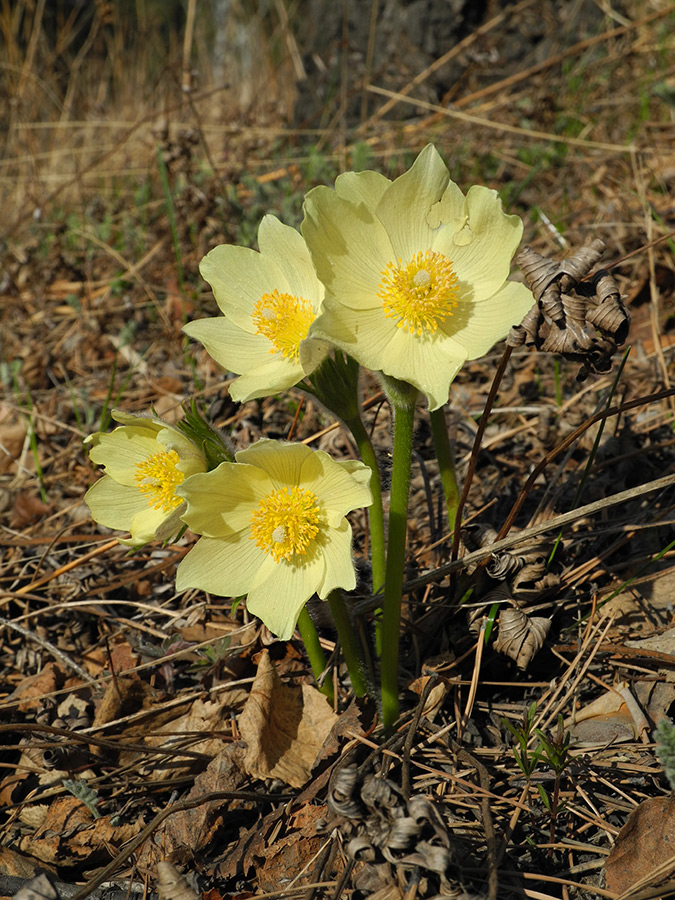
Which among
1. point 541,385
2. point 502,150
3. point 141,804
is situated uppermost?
point 502,150

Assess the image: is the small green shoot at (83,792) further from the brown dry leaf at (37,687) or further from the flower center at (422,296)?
the flower center at (422,296)

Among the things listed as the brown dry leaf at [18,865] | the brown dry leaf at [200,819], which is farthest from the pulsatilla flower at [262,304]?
the brown dry leaf at [18,865]

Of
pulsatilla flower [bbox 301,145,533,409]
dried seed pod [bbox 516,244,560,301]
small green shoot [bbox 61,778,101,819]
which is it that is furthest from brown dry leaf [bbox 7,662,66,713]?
dried seed pod [bbox 516,244,560,301]

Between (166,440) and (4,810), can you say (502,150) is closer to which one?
(166,440)

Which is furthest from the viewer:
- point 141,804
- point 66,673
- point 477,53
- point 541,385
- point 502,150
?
point 477,53

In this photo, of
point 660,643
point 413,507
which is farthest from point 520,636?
point 413,507

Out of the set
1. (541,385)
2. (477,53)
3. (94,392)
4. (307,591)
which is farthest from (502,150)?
(307,591)

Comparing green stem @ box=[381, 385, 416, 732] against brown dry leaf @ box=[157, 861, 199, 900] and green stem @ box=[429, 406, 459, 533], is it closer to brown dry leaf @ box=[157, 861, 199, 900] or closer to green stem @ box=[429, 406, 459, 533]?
green stem @ box=[429, 406, 459, 533]
